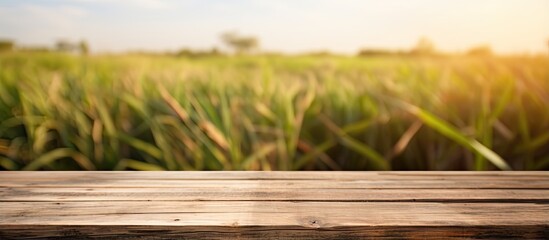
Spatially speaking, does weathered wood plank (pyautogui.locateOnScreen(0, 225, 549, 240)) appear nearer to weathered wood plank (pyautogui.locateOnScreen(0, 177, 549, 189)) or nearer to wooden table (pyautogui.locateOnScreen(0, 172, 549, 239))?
wooden table (pyautogui.locateOnScreen(0, 172, 549, 239))

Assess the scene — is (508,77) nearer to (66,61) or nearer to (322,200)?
(322,200)

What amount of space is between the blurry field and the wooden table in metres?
0.57

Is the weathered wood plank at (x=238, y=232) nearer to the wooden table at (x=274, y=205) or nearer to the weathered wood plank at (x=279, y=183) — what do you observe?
the wooden table at (x=274, y=205)

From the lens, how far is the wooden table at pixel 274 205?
0.65m

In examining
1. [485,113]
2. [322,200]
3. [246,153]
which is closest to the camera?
[322,200]

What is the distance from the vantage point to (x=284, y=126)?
157 cm

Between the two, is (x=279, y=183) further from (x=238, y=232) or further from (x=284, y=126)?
(x=284, y=126)

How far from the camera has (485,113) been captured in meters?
1.49

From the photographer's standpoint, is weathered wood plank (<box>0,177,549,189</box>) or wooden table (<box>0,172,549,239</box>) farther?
weathered wood plank (<box>0,177,549,189</box>)

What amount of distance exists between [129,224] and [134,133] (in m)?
1.07

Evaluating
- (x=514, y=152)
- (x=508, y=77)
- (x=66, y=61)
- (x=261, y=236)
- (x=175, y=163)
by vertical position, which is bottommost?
(x=261, y=236)

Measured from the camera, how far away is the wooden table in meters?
0.65

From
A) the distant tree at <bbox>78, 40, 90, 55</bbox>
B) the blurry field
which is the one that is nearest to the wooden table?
the blurry field

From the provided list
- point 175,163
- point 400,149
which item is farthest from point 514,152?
point 175,163
